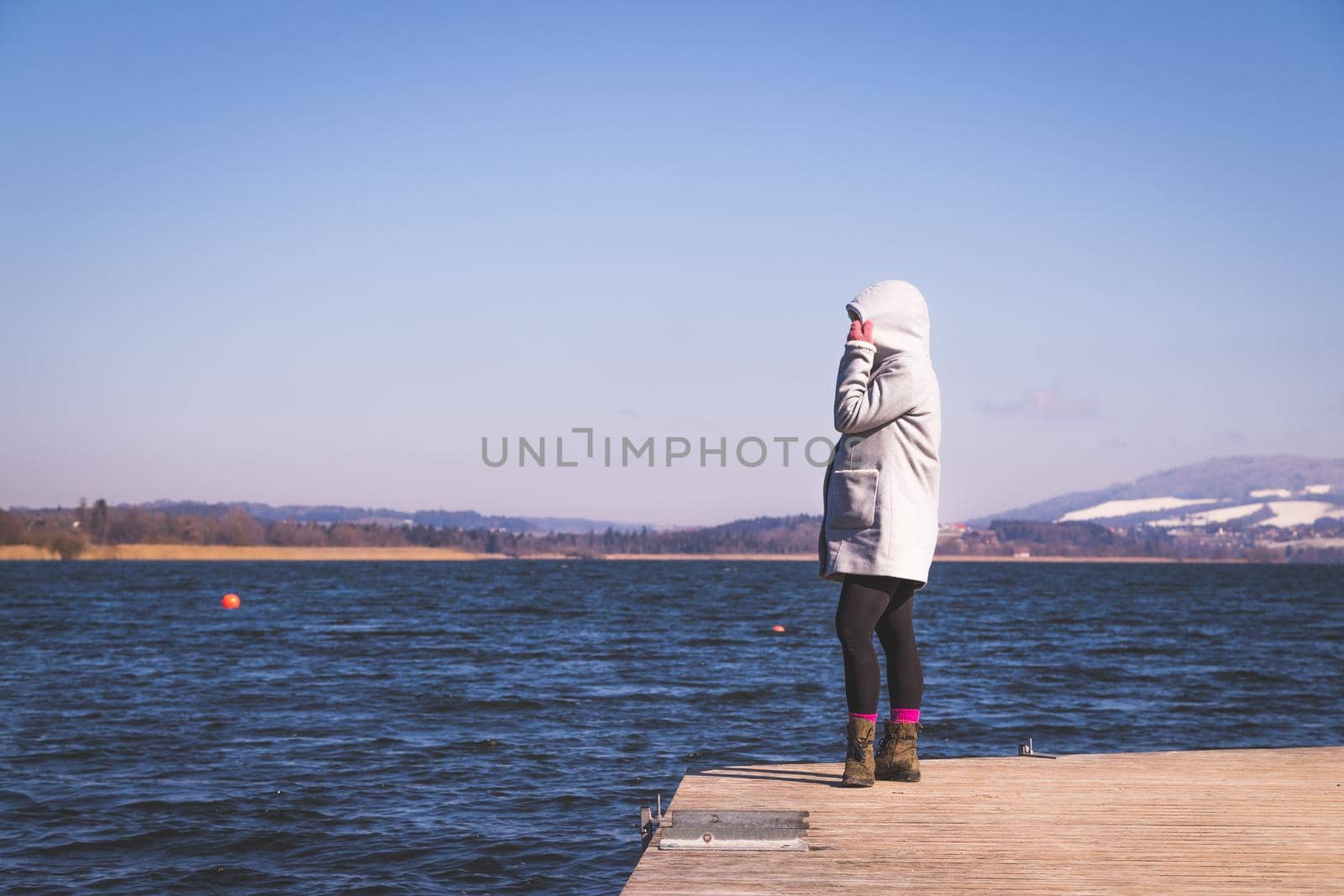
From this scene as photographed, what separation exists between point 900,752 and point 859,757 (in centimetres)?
29

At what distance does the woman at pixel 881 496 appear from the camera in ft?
17.8

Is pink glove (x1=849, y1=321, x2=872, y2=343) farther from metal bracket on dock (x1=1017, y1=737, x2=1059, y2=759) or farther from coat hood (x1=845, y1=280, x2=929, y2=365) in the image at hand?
metal bracket on dock (x1=1017, y1=737, x2=1059, y2=759)

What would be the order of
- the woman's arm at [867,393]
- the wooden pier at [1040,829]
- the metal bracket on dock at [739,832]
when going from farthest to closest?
the woman's arm at [867,393]
the metal bracket on dock at [739,832]
the wooden pier at [1040,829]

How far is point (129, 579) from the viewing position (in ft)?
320

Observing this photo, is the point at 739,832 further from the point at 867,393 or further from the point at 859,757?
the point at 867,393

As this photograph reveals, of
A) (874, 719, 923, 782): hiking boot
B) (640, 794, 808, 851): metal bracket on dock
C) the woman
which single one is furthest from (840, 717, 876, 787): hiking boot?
(640, 794, 808, 851): metal bracket on dock

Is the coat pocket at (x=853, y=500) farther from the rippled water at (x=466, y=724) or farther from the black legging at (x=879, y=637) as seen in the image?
the rippled water at (x=466, y=724)

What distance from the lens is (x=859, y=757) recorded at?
5582mm

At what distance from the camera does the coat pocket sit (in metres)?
5.48

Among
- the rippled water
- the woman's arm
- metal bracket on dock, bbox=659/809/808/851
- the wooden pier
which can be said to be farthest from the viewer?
the rippled water

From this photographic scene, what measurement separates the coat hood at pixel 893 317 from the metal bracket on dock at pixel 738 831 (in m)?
2.17

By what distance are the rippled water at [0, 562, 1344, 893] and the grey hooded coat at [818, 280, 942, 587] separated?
13.7 feet

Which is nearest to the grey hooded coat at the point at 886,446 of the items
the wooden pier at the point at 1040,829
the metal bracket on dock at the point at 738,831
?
the wooden pier at the point at 1040,829

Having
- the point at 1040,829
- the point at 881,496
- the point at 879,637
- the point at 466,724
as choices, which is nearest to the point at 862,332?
the point at 881,496
